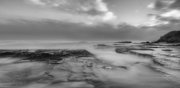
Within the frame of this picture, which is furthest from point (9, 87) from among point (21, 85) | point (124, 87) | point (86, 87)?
A: point (124, 87)

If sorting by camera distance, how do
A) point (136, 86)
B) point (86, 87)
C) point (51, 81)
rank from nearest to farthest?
point (86, 87) → point (136, 86) → point (51, 81)

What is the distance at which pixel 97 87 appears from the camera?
339 centimetres

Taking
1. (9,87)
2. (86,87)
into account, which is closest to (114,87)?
(86,87)

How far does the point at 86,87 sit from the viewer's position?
11.0 feet

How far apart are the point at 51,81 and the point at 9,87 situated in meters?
1.26

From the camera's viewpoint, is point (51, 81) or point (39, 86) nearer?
point (39, 86)

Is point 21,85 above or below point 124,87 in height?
above

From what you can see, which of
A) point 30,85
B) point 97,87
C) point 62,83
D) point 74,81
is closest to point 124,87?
point 97,87

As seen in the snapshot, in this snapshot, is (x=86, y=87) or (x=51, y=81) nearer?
(x=86, y=87)

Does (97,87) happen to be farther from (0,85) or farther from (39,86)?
(0,85)

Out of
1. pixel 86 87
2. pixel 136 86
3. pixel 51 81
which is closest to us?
pixel 86 87

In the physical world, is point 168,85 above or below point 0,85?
below

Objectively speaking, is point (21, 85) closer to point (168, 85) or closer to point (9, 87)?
point (9, 87)

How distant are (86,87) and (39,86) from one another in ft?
5.05
